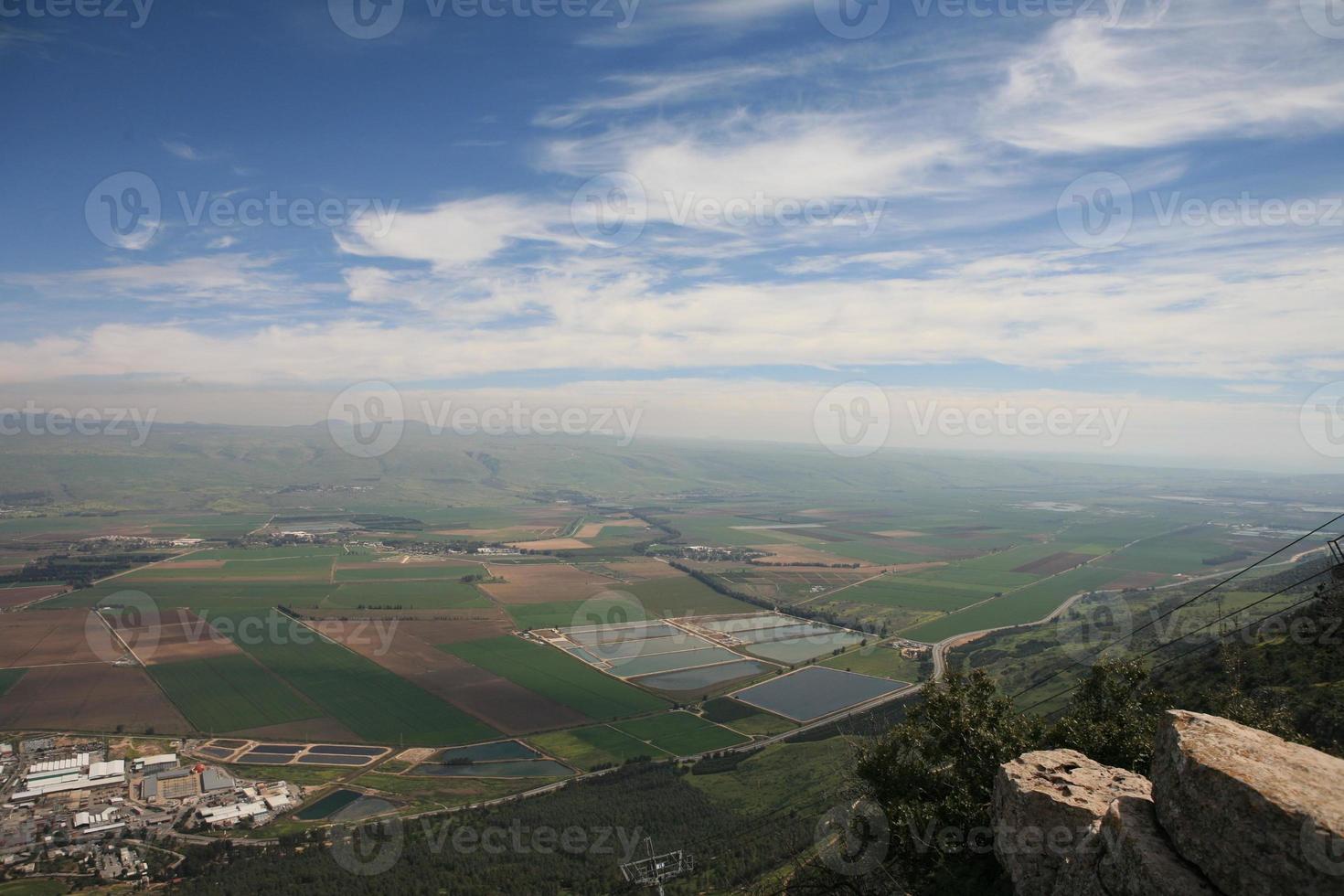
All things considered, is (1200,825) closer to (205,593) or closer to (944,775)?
(944,775)

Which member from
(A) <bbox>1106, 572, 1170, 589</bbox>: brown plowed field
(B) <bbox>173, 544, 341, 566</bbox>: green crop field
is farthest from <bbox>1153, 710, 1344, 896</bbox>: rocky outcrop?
(B) <bbox>173, 544, 341, 566</bbox>: green crop field

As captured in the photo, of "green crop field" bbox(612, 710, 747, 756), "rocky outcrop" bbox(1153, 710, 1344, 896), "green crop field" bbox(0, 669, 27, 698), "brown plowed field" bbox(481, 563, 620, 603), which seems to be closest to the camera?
"rocky outcrop" bbox(1153, 710, 1344, 896)

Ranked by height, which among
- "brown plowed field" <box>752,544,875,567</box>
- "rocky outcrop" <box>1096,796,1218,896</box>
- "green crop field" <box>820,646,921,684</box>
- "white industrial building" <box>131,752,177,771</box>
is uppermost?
"rocky outcrop" <box>1096,796,1218,896</box>

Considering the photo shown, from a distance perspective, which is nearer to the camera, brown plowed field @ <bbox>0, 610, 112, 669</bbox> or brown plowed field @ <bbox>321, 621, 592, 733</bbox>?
brown plowed field @ <bbox>321, 621, 592, 733</bbox>

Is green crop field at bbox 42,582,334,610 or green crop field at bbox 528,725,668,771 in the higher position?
green crop field at bbox 42,582,334,610

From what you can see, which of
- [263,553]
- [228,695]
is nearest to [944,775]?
[228,695]

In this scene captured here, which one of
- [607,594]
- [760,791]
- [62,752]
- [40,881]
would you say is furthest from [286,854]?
[607,594]

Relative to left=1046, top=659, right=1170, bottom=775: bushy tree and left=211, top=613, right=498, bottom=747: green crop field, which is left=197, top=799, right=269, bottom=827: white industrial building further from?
left=1046, top=659, right=1170, bottom=775: bushy tree

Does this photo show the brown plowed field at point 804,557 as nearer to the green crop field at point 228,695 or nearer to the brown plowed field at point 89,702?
the green crop field at point 228,695
